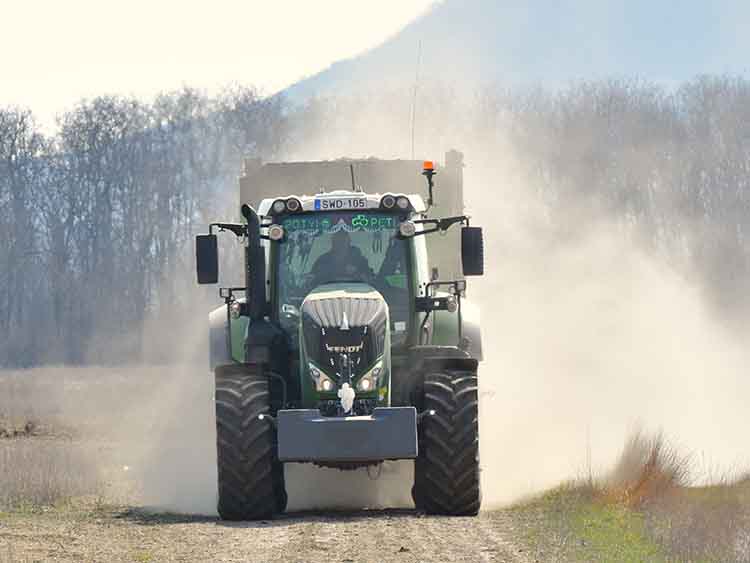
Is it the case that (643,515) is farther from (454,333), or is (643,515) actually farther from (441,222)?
(441,222)

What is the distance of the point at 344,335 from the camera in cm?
1500

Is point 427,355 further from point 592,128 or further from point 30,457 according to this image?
point 592,128

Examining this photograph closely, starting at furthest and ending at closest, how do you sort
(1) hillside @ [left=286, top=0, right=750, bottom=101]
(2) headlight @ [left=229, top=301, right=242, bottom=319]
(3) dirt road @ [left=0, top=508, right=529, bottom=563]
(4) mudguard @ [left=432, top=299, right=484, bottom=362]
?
(1) hillside @ [left=286, top=0, right=750, bottom=101], (4) mudguard @ [left=432, top=299, right=484, bottom=362], (2) headlight @ [left=229, top=301, right=242, bottom=319], (3) dirt road @ [left=0, top=508, right=529, bottom=563]

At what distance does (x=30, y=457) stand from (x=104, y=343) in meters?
49.0

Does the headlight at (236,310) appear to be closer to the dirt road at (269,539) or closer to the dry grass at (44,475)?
the dirt road at (269,539)

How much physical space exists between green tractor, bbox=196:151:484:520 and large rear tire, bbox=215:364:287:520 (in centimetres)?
1

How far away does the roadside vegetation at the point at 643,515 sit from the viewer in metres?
12.2

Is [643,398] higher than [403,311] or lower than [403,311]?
lower

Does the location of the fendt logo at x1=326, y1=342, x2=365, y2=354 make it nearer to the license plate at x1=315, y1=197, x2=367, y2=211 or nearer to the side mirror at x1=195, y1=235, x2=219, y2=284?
the side mirror at x1=195, y1=235, x2=219, y2=284

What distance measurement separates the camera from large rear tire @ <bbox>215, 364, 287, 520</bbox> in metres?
15.0

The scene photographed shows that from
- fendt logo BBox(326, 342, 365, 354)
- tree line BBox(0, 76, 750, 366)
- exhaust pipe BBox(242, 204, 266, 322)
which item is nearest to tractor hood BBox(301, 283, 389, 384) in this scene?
fendt logo BBox(326, 342, 365, 354)

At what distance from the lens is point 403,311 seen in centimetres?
1625

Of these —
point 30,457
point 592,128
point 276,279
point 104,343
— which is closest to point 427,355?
point 276,279

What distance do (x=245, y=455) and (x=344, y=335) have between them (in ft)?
4.62
